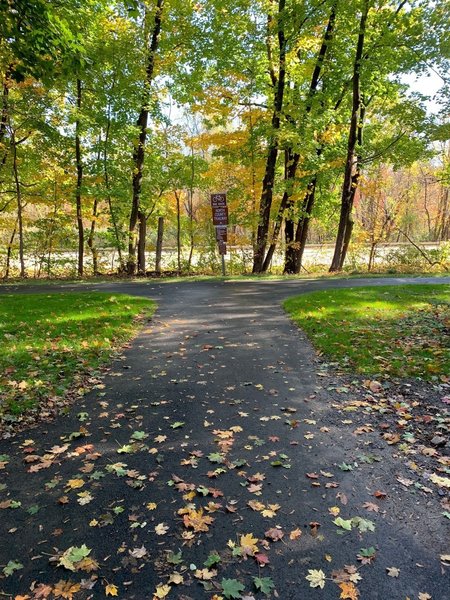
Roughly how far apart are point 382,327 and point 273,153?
11504mm

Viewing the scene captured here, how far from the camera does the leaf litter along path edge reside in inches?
98.0

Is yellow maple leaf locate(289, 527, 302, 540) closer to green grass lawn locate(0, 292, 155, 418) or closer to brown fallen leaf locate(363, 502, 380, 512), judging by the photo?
brown fallen leaf locate(363, 502, 380, 512)

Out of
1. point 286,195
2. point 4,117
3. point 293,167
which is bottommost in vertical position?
point 286,195

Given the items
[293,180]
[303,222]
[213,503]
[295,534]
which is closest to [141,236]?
[293,180]

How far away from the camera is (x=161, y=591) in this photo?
2402 millimetres

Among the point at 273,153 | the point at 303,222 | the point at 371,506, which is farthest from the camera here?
the point at 303,222

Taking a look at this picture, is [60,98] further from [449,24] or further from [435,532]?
[435,532]

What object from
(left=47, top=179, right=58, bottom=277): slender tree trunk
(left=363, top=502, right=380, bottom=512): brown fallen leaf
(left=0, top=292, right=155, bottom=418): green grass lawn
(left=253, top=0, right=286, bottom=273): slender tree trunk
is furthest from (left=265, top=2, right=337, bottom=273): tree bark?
(left=363, top=502, right=380, bottom=512): brown fallen leaf

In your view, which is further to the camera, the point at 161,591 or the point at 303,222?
the point at 303,222

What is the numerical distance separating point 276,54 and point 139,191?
7.88 metres

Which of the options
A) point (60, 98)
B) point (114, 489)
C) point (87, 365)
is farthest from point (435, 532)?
point (60, 98)

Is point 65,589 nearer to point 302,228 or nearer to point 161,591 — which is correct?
point 161,591

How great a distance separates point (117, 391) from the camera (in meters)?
5.41

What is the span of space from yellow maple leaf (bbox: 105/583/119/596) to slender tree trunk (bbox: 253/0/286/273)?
594 inches
